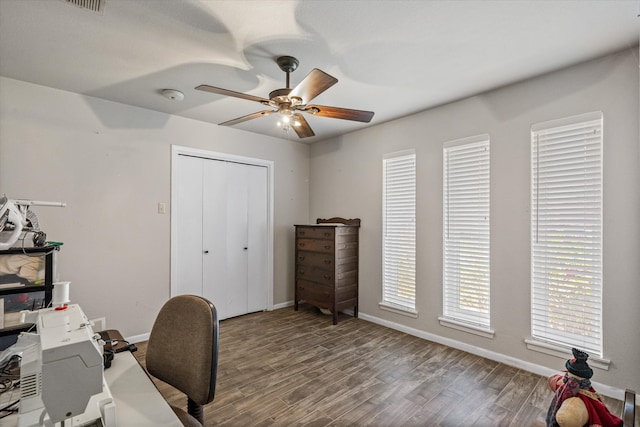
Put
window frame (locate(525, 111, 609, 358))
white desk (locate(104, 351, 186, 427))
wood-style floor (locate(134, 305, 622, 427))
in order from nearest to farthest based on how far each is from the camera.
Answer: white desk (locate(104, 351, 186, 427))
wood-style floor (locate(134, 305, 622, 427))
window frame (locate(525, 111, 609, 358))

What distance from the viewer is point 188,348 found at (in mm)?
1333

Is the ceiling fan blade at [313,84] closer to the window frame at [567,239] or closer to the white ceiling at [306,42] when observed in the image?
the white ceiling at [306,42]

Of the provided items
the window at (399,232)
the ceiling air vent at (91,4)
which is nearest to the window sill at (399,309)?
the window at (399,232)

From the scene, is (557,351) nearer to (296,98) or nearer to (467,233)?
(467,233)

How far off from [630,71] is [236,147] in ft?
12.5

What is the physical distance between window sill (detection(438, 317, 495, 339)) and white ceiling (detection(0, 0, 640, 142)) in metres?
2.26

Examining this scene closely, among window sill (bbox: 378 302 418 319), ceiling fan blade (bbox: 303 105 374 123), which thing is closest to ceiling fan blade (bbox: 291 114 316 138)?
ceiling fan blade (bbox: 303 105 374 123)

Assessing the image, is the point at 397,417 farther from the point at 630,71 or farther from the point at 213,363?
the point at 630,71

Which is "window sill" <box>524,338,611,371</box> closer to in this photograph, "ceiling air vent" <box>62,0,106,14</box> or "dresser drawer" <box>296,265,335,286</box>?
"dresser drawer" <box>296,265,335,286</box>

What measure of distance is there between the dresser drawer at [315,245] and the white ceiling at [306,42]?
5.92ft

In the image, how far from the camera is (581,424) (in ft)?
4.93

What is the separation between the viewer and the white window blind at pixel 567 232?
2.27 meters

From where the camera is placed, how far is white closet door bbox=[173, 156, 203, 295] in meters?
3.55

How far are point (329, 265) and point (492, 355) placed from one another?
1920 mm
